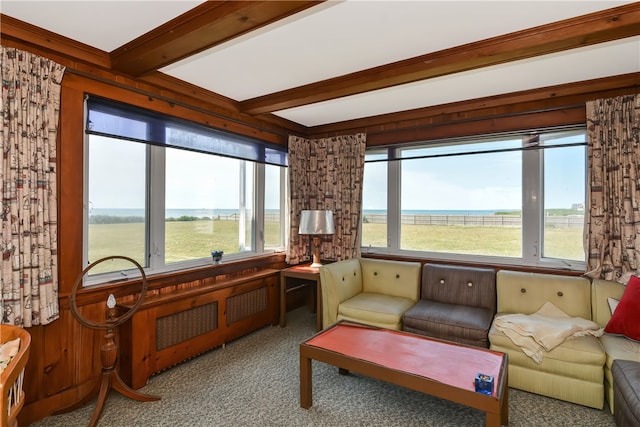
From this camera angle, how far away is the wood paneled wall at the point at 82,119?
216 centimetres

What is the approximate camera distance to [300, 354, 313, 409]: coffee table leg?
2.25 m

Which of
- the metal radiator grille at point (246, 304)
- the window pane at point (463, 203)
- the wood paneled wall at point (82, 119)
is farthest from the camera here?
the window pane at point (463, 203)

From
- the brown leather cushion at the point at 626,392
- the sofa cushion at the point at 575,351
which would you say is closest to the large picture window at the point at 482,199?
the sofa cushion at the point at 575,351

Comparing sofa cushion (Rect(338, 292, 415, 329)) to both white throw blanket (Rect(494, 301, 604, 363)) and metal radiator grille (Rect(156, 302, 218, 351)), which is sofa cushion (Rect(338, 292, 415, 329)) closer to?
white throw blanket (Rect(494, 301, 604, 363))

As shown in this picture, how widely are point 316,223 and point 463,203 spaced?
5.69 feet

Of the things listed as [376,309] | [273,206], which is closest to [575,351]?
[376,309]

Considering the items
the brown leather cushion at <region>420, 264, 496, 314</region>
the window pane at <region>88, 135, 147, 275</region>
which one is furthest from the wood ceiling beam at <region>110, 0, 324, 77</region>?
the brown leather cushion at <region>420, 264, 496, 314</region>

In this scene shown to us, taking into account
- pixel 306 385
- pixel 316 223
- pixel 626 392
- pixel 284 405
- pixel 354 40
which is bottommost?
pixel 284 405

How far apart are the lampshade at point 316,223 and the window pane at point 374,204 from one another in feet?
1.92

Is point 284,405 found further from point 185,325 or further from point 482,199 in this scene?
point 482,199

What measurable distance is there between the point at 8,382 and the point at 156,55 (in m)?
1.96

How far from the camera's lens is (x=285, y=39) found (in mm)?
2176

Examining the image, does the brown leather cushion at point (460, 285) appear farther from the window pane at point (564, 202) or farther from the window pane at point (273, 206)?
the window pane at point (273, 206)

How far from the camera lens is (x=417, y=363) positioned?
205cm
